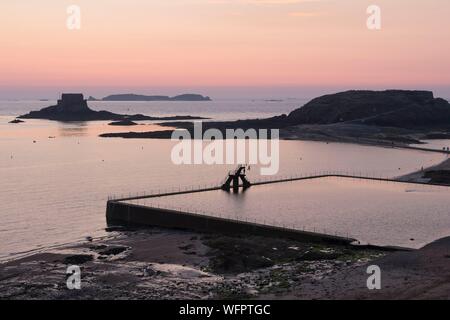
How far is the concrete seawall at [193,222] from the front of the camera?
128 feet

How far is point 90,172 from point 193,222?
42.2 meters

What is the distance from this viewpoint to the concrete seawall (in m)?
38.9

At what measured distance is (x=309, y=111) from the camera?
180125 mm

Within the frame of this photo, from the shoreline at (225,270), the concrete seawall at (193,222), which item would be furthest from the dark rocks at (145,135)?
the shoreline at (225,270)

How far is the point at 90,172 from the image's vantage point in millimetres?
82688

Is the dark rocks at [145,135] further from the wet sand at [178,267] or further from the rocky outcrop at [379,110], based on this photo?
the wet sand at [178,267]

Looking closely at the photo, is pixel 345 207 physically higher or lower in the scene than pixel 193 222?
higher

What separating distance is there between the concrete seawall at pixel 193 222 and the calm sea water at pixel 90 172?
1961 mm

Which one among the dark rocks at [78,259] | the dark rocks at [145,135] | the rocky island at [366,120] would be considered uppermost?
the rocky island at [366,120]

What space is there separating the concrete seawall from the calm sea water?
77.2 inches

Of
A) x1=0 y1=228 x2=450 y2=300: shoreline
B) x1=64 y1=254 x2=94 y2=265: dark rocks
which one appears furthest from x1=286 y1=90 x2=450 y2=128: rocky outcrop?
x1=64 y1=254 x2=94 y2=265: dark rocks

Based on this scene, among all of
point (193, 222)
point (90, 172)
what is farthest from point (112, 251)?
point (90, 172)

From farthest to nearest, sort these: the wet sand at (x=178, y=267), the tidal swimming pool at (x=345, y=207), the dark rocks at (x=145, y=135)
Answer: the dark rocks at (x=145, y=135) → the tidal swimming pool at (x=345, y=207) → the wet sand at (x=178, y=267)

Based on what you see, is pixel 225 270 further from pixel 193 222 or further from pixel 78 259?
pixel 193 222
